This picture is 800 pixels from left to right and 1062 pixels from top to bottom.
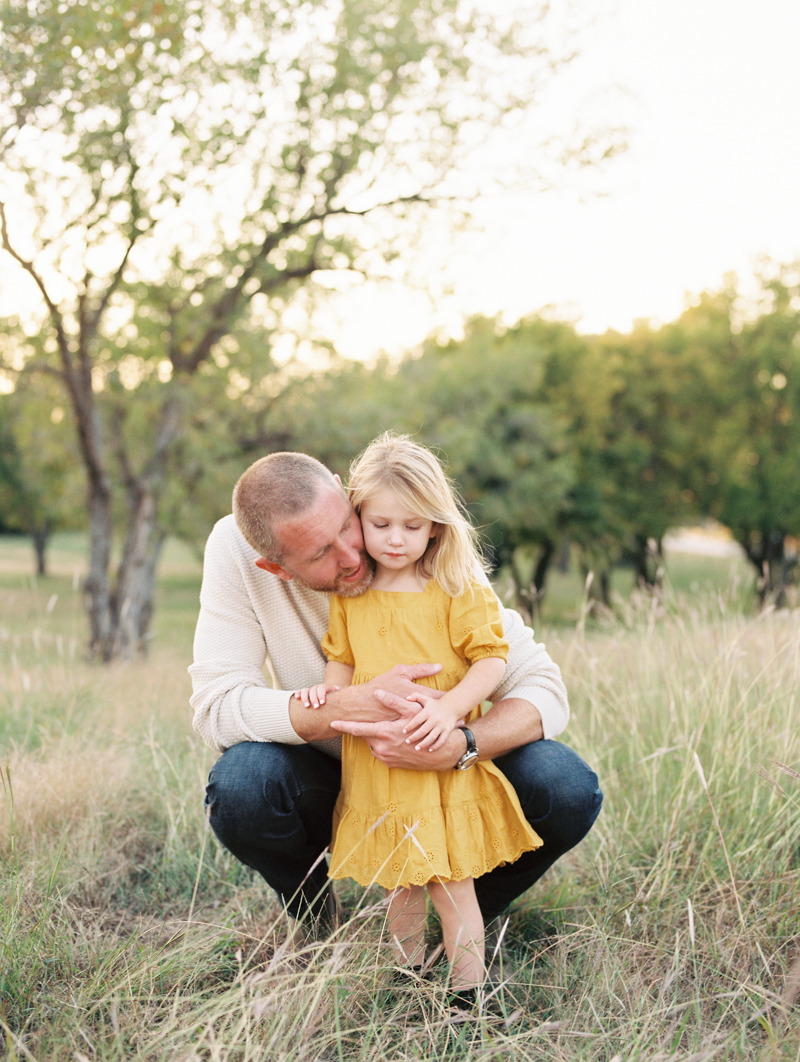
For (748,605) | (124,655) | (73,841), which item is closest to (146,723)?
(73,841)

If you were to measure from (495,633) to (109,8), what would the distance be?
5.04 metres

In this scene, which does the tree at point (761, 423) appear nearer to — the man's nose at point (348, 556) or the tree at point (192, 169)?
the tree at point (192, 169)

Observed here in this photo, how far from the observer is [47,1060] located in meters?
1.72

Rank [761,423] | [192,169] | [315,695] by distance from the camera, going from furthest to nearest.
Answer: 1. [761,423]
2. [192,169]
3. [315,695]

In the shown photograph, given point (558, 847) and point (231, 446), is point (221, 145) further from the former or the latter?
point (558, 847)

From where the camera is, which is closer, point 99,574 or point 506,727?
point 506,727

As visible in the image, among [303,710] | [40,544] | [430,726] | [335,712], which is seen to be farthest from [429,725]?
[40,544]

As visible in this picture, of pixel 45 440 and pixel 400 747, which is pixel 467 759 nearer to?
pixel 400 747

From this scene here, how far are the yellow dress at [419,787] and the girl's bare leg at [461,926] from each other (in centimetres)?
8

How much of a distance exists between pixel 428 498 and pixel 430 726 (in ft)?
2.14

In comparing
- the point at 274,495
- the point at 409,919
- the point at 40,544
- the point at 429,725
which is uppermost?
the point at 274,495

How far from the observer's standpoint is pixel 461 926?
2.29 metres

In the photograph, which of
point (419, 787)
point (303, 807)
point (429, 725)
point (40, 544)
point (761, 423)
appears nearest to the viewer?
point (429, 725)

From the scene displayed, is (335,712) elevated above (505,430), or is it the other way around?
(505,430)
